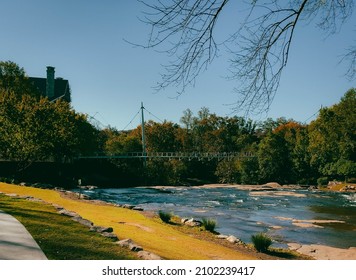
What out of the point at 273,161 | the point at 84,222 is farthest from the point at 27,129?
the point at 273,161

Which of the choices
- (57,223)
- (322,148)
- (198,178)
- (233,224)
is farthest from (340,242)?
(198,178)

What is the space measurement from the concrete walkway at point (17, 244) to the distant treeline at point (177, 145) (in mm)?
21771

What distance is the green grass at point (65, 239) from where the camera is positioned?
636cm

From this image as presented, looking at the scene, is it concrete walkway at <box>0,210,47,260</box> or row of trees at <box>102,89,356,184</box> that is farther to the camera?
row of trees at <box>102,89,356,184</box>

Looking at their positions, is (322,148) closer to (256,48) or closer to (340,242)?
(340,242)

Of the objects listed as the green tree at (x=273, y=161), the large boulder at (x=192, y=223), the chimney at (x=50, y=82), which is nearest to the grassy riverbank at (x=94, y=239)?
the large boulder at (x=192, y=223)

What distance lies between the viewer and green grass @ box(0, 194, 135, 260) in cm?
636

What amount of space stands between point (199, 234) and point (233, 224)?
5261 millimetres

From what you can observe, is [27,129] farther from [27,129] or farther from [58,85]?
[58,85]

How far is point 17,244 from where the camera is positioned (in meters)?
6.39

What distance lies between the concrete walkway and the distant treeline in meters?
Result: 21.8

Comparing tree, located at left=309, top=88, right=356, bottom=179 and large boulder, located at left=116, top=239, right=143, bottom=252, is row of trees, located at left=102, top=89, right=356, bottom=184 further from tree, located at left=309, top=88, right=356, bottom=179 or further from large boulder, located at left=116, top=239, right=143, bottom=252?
large boulder, located at left=116, top=239, right=143, bottom=252

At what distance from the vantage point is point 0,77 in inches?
1686

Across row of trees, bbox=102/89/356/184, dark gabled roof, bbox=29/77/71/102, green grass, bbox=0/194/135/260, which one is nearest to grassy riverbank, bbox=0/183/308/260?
green grass, bbox=0/194/135/260
